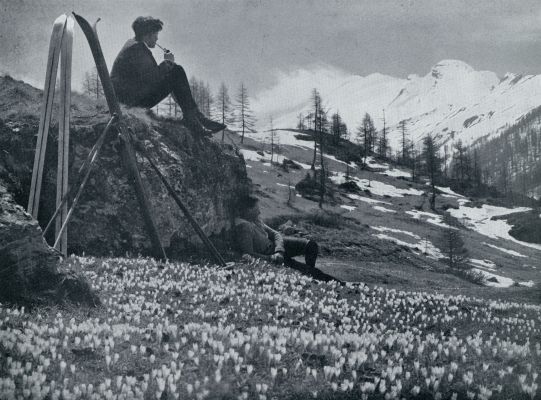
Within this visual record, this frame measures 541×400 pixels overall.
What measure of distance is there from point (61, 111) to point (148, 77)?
500 cm

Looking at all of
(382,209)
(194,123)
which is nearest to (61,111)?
(194,123)

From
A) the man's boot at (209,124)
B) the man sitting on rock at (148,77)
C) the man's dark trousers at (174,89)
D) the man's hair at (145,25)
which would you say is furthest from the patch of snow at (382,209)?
the man's hair at (145,25)

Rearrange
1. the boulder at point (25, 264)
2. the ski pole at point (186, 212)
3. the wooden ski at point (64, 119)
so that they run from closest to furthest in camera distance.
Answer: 1. the boulder at point (25, 264)
2. the wooden ski at point (64, 119)
3. the ski pole at point (186, 212)

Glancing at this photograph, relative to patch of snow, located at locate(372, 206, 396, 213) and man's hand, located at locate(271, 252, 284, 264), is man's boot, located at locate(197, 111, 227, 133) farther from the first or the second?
patch of snow, located at locate(372, 206, 396, 213)

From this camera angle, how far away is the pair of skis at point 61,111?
37.8 ft

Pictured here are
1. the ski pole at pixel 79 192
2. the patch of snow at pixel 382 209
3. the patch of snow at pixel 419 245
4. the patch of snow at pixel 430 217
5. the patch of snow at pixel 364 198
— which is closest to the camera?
the ski pole at pixel 79 192

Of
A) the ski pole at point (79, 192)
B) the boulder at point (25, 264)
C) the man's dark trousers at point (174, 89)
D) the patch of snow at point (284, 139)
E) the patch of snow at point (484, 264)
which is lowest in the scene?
the patch of snow at point (484, 264)

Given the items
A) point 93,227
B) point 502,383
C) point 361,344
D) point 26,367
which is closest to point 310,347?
A: point 361,344

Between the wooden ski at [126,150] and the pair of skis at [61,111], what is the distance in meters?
1.61

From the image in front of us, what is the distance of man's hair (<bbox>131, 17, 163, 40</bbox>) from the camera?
15406 mm

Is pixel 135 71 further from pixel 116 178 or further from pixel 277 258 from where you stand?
pixel 277 258

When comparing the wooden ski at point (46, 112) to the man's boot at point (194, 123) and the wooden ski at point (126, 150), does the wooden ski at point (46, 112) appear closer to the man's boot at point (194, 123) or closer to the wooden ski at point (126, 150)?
the wooden ski at point (126, 150)

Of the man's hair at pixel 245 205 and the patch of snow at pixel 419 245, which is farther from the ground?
the man's hair at pixel 245 205

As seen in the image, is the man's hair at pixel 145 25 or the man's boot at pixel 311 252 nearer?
the man's hair at pixel 145 25
